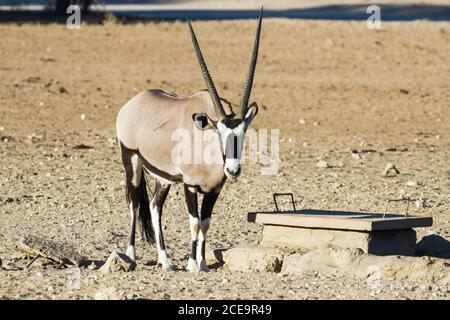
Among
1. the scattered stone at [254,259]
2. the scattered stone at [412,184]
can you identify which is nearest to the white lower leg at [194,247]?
the scattered stone at [254,259]

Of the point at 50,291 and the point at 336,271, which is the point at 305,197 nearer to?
the point at 336,271

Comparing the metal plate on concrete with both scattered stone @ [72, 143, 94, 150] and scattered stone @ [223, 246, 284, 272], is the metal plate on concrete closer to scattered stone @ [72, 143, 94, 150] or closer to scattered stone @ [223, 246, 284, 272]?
scattered stone @ [223, 246, 284, 272]

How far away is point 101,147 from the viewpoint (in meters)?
15.0

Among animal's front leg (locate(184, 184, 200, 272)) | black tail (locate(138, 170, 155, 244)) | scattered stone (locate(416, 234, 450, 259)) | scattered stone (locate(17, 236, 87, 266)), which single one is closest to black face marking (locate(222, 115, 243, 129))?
animal's front leg (locate(184, 184, 200, 272))

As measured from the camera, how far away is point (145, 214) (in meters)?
9.86

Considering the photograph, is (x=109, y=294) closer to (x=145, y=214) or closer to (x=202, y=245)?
(x=202, y=245)

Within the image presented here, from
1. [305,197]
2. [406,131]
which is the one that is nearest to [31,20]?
[406,131]

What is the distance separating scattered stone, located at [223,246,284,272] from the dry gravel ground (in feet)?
0.48

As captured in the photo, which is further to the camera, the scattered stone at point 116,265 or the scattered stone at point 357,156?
the scattered stone at point 357,156

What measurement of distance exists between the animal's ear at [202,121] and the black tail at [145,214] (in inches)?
37.9

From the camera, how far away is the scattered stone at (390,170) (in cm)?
1338

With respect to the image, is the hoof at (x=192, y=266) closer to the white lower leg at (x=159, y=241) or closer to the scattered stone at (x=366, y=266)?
the white lower leg at (x=159, y=241)

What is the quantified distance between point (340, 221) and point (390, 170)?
4.75 metres

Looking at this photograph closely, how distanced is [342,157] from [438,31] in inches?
478
